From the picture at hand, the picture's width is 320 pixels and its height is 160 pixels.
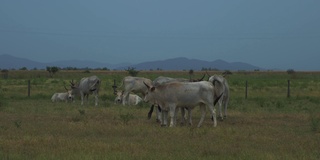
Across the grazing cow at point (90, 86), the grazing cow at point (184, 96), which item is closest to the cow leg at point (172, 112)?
the grazing cow at point (184, 96)

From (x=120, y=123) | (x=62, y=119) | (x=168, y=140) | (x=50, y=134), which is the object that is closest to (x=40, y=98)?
(x=62, y=119)

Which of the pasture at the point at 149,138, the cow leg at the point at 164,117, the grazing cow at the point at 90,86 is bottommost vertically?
the pasture at the point at 149,138

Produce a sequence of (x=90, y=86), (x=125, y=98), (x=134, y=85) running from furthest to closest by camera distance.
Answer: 1. (x=90, y=86)
2. (x=125, y=98)
3. (x=134, y=85)

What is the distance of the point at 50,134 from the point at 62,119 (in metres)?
4.24

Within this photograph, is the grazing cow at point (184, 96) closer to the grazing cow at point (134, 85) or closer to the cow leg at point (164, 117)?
the cow leg at point (164, 117)

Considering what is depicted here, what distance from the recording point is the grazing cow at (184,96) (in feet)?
53.9

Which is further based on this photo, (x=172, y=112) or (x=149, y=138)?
(x=172, y=112)

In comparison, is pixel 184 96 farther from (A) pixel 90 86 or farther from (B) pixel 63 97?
(B) pixel 63 97

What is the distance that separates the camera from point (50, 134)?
14.1m

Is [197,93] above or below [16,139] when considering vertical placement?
above

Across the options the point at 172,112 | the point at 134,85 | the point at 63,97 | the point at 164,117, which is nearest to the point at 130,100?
the point at 134,85

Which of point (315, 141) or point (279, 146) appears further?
point (315, 141)

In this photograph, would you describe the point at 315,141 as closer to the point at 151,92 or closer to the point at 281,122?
the point at 281,122

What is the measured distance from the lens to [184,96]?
1650 cm
